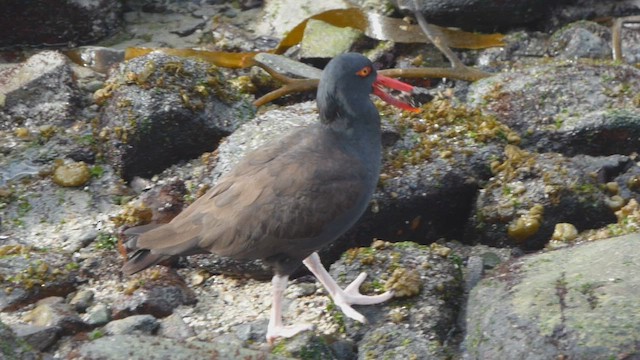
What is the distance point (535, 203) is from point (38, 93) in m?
3.34

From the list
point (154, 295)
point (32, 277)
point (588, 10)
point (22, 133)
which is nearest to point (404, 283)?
point (154, 295)

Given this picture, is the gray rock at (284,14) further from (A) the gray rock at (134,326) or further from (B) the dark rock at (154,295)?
(A) the gray rock at (134,326)

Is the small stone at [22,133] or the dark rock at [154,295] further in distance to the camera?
the small stone at [22,133]

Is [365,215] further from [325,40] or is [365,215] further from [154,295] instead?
[325,40]

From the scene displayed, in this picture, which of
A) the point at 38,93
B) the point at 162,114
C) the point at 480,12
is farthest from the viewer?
the point at 480,12

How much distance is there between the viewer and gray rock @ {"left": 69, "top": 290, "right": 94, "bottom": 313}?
17.8 feet

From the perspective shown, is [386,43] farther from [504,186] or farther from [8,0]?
[8,0]

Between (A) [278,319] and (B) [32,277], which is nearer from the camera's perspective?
(A) [278,319]

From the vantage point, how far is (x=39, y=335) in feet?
16.5

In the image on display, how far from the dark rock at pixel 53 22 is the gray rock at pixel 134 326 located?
3590 mm

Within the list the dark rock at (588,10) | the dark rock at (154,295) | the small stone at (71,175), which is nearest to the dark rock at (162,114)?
the small stone at (71,175)

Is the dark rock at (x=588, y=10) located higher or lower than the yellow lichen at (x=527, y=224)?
higher

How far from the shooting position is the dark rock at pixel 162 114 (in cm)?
638

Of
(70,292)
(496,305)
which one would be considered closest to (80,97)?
(70,292)
